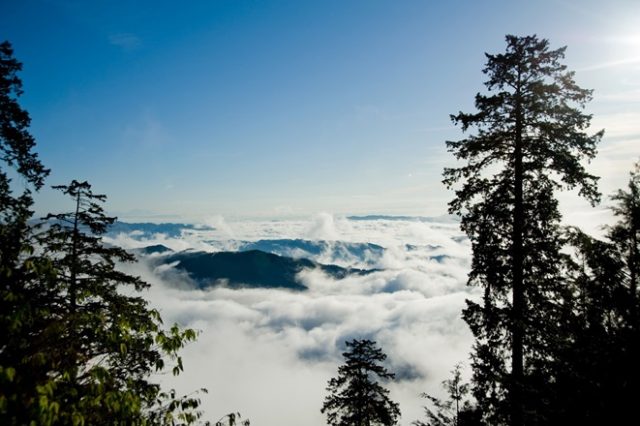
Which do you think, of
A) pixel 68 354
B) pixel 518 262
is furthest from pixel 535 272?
pixel 68 354

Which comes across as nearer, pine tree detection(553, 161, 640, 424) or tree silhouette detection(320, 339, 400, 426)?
pine tree detection(553, 161, 640, 424)

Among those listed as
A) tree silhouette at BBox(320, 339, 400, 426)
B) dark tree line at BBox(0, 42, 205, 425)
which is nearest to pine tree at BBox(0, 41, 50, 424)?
dark tree line at BBox(0, 42, 205, 425)

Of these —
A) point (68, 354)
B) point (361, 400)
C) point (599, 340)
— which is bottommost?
point (361, 400)

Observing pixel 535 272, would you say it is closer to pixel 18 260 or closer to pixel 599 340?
pixel 599 340

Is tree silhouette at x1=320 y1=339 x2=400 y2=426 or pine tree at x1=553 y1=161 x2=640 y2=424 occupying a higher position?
pine tree at x1=553 y1=161 x2=640 y2=424

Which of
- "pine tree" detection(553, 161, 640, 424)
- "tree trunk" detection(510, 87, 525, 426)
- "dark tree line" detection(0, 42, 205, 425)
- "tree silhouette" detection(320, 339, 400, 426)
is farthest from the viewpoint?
"tree silhouette" detection(320, 339, 400, 426)

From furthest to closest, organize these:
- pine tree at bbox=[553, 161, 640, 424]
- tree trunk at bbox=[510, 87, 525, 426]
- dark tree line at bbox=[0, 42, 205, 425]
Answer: tree trunk at bbox=[510, 87, 525, 426] < pine tree at bbox=[553, 161, 640, 424] < dark tree line at bbox=[0, 42, 205, 425]

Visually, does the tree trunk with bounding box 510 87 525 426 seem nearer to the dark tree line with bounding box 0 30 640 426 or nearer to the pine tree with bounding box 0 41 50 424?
the dark tree line with bounding box 0 30 640 426

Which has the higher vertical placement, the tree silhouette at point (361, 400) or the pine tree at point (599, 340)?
the pine tree at point (599, 340)

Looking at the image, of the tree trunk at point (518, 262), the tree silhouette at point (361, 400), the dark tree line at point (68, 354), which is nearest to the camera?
the dark tree line at point (68, 354)

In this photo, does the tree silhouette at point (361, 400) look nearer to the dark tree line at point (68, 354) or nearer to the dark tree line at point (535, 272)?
the dark tree line at point (535, 272)

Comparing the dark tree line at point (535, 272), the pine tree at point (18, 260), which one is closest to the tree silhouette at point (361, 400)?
the dark tree line at point (535, 272)

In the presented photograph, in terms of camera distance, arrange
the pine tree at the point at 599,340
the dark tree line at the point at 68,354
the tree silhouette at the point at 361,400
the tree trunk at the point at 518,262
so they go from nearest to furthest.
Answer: the dark tree line at the point at 68,354, the pine tree at the point at 599,340, the tree trunk at the point at 518,262, the tree silhouette at the point at 361,400

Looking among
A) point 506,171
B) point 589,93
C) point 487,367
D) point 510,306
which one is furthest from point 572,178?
point 487,367
